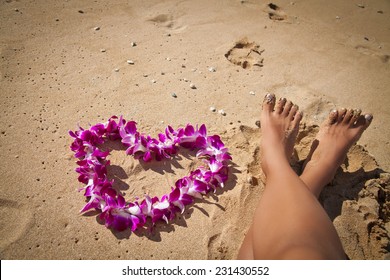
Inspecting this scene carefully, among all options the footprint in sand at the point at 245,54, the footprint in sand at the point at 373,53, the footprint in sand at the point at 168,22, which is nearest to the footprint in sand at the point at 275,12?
the footprint in sand at the point at 245,54

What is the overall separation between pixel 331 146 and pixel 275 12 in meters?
2.58

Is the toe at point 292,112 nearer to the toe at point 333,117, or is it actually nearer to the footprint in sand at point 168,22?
the toe at point 333,117

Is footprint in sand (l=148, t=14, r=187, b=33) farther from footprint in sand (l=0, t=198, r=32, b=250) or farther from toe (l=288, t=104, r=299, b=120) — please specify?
footprint in sand (l=0, t=198, r=32, b=250)

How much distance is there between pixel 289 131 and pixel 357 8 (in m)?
3.19

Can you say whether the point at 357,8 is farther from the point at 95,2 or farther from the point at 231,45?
the point at 95,2

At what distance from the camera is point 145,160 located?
2408mm

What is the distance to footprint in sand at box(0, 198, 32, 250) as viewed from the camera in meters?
1.93

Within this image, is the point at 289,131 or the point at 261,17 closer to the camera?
the point at 289,131

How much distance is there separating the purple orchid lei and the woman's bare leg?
413 mm

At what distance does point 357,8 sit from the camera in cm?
455

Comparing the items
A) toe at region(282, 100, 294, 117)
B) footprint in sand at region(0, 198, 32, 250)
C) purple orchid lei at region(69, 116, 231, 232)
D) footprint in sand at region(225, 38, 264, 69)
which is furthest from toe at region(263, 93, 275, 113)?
footprint in sand at region(0, 198, 32, 250)

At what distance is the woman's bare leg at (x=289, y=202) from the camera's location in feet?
5.28

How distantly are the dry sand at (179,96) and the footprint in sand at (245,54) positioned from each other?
0.04ft

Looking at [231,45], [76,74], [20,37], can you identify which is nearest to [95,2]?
[20,37]
